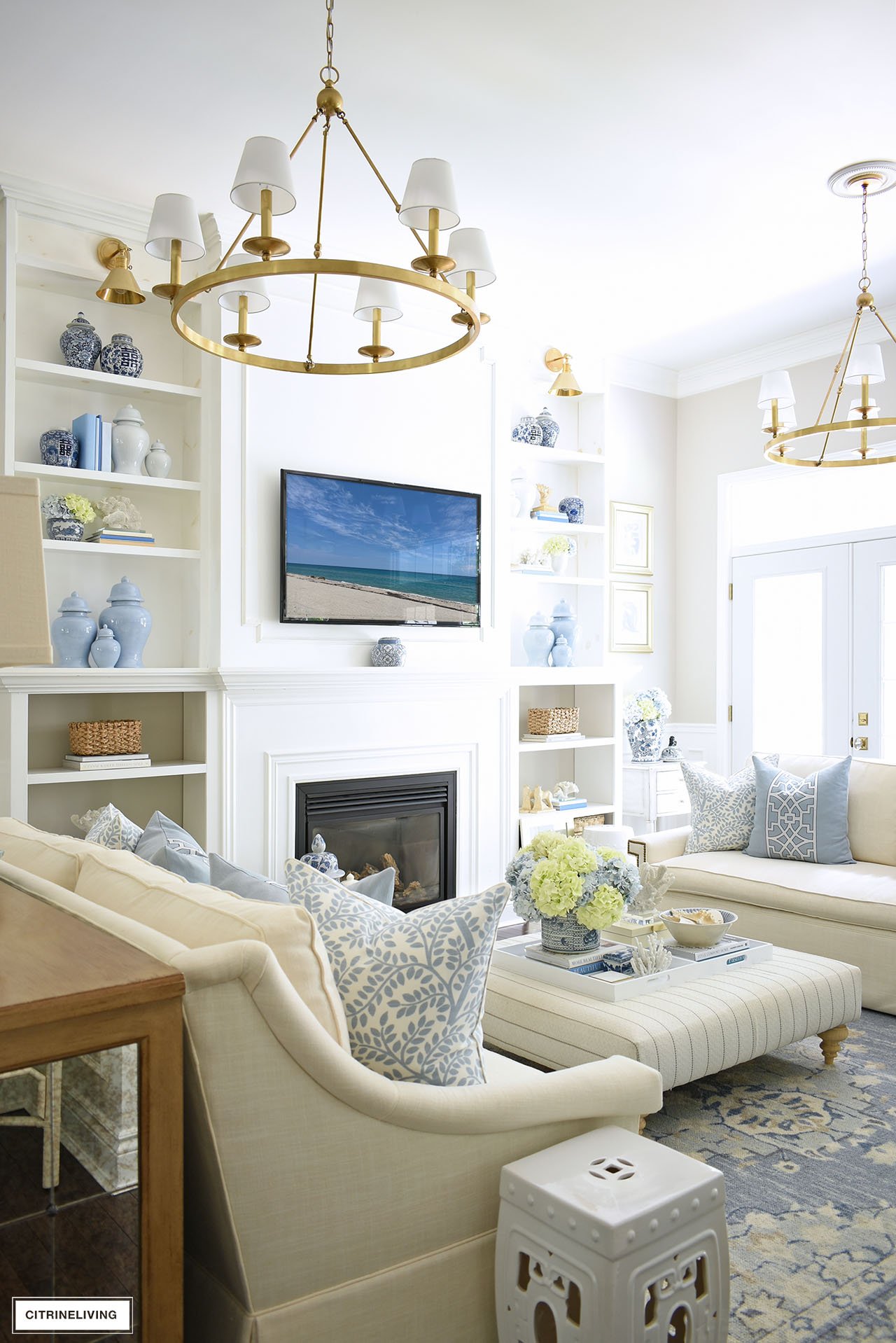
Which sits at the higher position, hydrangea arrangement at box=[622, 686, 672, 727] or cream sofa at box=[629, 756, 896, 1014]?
hydrangea arrangement at box=[622, 686, 672, 727]

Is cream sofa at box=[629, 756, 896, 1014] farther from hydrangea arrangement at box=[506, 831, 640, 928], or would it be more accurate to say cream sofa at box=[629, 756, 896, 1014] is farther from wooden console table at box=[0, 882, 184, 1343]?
wooden console table at box=[0, 882, 184, 1343]

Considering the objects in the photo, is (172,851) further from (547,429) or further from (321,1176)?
(547,429)

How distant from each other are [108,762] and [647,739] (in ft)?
10.4

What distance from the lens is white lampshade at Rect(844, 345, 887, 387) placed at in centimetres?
373

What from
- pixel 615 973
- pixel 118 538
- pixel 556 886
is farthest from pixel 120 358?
pixel 615 973

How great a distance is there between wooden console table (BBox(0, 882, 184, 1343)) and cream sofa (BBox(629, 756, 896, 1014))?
120 inches

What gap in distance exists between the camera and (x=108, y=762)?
396 centimetres

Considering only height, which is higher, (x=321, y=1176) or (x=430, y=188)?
(x=430, y=188)

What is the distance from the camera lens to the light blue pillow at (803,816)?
420 centimetres

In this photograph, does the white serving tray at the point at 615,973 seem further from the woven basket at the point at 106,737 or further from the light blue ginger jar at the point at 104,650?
the light blue ginger jar at the point at 104,650

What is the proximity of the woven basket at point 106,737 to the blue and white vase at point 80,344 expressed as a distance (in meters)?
1.44

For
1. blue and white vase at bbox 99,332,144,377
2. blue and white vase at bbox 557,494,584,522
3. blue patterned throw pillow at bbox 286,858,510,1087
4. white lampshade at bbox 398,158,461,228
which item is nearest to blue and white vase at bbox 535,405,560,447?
blue and white vase at bbox 557,494,584,522

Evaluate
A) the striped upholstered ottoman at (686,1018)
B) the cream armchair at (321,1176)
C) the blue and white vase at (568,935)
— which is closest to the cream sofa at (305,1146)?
the cream armchair at (321,1176)

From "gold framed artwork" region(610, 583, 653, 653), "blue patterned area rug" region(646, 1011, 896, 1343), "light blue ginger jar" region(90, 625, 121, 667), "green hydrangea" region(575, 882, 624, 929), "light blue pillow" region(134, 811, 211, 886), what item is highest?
"gold framed artwork" region(610, 583, 653, 653)
